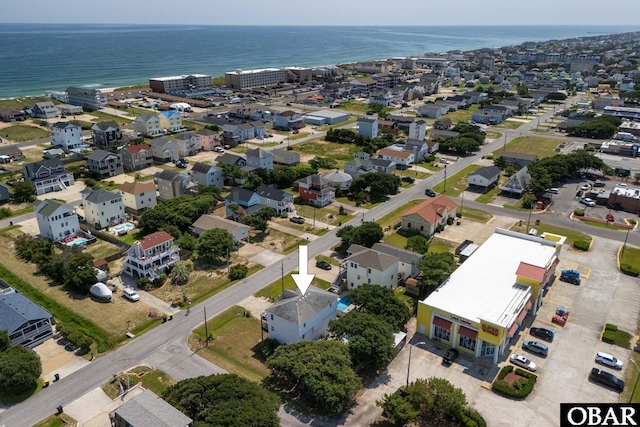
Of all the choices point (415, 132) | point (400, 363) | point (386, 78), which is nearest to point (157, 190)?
point (400, 363)

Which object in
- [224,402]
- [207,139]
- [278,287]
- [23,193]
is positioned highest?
[207,139]

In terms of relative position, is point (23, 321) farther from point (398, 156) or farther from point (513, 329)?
point (398, 156)

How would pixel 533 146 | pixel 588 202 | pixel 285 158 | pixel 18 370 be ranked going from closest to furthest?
pixel 18 370 < pixel 588 202 < pixel 285 158 < pixel 533 146

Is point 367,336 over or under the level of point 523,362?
over

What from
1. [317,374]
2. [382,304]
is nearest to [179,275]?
[382,304]

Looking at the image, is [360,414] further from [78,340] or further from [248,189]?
[248,189]

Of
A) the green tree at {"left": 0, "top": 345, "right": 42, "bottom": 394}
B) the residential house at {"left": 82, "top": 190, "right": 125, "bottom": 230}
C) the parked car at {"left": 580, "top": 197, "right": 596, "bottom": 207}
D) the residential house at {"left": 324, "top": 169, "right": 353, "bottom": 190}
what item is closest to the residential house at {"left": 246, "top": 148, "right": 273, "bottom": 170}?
the residential house at {"left": 324, "top": 169, "right": 353, "bottom": 190}

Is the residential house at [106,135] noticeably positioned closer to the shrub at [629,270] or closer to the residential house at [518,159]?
the residential house at [518,159]

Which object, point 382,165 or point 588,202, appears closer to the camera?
point 588,202
